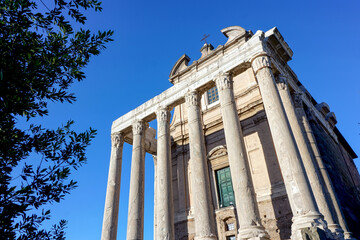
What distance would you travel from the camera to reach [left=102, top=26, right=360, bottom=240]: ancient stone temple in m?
9.48

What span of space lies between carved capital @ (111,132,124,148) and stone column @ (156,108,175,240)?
11.0 feet

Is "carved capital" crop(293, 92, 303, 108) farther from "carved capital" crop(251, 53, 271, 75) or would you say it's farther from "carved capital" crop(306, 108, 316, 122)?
"carved capital" crop(251, 53, 271, 75)

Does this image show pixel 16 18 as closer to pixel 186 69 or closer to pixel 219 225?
pixel 219 225

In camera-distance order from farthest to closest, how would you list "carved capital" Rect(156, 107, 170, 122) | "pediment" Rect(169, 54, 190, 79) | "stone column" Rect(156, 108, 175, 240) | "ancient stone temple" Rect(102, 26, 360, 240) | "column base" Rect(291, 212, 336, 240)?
"pediment" Rect(169, 54, 190, 79) → "carved capital" Rect(156, 107, 170, 122) → "stone column" Rect(156, 108, 175, 240) → "ancient stone temple" Rect(102, 26, 360, 240) → "column base" Rect(291, 212, 336, 240)

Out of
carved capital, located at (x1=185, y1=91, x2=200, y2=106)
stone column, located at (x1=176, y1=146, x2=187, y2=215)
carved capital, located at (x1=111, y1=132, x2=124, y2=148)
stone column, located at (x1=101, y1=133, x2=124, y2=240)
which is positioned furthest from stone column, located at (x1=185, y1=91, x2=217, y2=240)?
stone column, located at (x1=176, y1=146, x2=187, y2=215)

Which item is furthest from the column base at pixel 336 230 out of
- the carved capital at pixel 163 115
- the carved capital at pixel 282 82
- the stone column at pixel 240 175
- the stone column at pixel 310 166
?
the carved capital at pixel 163 115

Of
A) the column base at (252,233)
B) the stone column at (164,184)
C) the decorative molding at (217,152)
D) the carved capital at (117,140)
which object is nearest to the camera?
the column base at (252,233)

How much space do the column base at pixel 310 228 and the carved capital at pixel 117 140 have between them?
11535mm

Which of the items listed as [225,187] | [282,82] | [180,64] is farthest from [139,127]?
[180,64]

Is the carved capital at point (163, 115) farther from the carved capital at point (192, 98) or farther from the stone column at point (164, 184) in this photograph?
the carved capital at point (192, 98)

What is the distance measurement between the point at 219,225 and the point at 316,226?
296 inches

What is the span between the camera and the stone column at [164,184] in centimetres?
1163

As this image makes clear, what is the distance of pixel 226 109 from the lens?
12.1 meters

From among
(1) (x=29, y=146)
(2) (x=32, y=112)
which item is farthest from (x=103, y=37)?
(1) (x=29, y=146)
